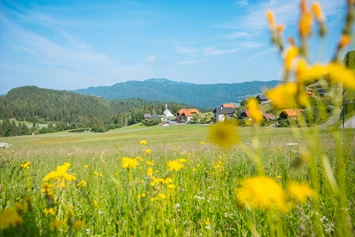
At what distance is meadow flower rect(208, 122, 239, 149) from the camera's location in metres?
0.64

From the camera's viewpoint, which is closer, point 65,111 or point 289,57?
point 289,57

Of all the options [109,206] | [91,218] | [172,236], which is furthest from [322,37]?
[109,206]

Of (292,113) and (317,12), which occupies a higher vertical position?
(317,12)

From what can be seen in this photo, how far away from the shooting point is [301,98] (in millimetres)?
625

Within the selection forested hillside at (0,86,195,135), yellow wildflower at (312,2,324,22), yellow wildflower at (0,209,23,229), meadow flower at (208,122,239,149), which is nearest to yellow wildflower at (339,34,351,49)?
yellow wildflower at (312,2,324,22)

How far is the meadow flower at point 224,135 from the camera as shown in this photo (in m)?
0.64

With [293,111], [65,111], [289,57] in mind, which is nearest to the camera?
[289,57]

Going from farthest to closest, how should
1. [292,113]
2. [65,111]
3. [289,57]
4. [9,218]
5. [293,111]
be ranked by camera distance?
[65,111] → [9,218] → [292,113] → [293,111] → [289,57]

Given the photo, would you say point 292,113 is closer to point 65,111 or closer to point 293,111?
point 293,111

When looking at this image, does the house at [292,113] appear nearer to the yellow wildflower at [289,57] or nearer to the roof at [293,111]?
the roof at [293,111]

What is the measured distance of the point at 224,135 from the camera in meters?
0.64

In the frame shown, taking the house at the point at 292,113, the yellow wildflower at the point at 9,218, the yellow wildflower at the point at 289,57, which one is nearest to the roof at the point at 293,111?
the house at the point at 292,113

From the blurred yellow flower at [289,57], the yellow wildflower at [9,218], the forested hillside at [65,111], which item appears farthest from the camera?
the forested hillside at [65,111]

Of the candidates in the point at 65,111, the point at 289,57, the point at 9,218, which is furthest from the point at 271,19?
the point at 65,111
